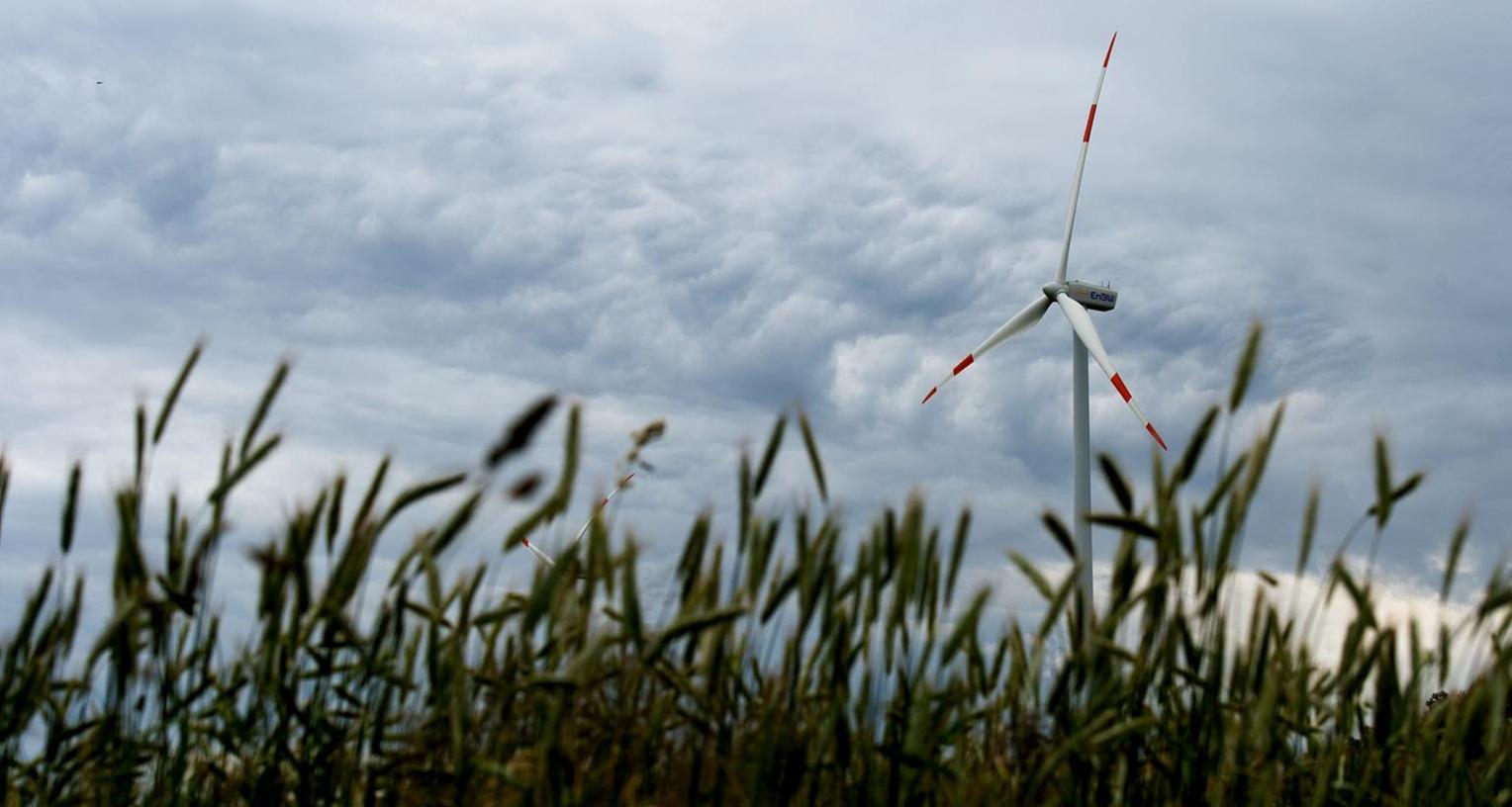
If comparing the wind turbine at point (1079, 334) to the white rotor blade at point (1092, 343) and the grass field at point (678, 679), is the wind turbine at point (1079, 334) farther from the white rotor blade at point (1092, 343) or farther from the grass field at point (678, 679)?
the grass field at point (678, 679)

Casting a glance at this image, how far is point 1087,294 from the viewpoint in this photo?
86.7 ft

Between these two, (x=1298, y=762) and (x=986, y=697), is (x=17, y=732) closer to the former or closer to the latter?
(x=986, y=697)

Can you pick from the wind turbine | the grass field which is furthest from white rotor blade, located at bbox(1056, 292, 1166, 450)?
the grass field

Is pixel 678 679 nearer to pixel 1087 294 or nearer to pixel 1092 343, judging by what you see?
pixel 1092 343

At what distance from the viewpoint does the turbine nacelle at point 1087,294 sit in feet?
80.9

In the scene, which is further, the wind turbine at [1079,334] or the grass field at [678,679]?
the wind turbine at [1079,334]

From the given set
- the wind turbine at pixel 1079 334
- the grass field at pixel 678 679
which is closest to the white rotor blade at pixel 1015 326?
the wind turbine at pixel 1079 334

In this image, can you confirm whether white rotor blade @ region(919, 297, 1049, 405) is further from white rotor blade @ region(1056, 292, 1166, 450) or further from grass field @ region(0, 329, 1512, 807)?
grass field @ region(0, 329, 1512, 807)

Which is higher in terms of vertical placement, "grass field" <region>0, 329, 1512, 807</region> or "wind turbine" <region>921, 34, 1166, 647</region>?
"wind turbine" <region>921, 34, 1166, 647</region>

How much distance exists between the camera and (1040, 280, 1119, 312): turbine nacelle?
2466 cm

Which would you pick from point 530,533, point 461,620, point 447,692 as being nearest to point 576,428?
point 530,533

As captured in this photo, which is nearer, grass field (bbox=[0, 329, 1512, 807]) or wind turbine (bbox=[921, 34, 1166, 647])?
grass field (bbox=[0, 329, 1512, 807])

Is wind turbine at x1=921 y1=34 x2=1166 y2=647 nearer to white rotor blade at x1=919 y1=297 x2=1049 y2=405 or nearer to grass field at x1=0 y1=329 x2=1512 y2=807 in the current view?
white rotor blade at x1=919 y1=297 x2=1049 y2=405

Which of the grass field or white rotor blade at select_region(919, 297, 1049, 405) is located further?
white rotor blade at select_region(919, 297, 1049, 405)
